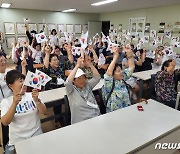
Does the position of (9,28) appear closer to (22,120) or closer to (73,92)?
(73,92)

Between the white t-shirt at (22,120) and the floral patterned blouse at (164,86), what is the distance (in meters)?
1.90

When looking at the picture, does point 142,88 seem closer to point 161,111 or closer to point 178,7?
point 161,111

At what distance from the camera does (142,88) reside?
133 inches

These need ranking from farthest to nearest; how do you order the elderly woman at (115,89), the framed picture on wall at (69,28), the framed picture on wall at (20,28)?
the framed picture on wall at (69,28)
the framed picture on wall at (20,28)
the elderly woman at (115,89)

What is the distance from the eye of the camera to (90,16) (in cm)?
955

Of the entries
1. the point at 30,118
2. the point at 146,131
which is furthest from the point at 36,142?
the point at 146,131

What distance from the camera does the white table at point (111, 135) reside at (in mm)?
1180

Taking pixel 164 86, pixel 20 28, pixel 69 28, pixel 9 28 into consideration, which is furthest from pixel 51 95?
pixel 69 28

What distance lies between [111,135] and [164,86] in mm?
1585

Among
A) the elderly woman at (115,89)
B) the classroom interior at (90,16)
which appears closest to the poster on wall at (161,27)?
the classroom interior at (90,16)

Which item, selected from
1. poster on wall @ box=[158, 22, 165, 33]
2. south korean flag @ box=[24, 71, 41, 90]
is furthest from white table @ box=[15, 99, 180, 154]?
poster on wall @ box=[158, 22, 165, 33]

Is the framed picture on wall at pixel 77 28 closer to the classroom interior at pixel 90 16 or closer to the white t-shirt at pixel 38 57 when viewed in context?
the classroom interior at pixel 90 16

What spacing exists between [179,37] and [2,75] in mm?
5610

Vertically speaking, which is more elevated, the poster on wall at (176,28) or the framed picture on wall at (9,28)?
the framed picture on wall at (9,28)
